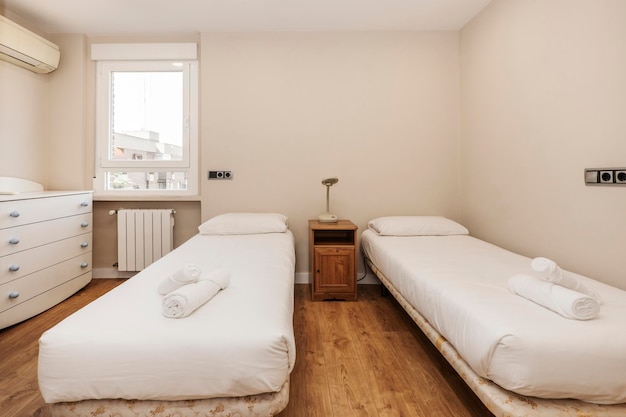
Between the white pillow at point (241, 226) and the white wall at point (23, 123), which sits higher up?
the white wall at point (23, 123)

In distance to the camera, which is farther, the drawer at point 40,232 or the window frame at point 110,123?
the window frame at point 110,123

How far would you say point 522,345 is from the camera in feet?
3.67

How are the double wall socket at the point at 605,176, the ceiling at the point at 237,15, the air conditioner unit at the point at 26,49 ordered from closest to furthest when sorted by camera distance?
the double wall socket at the point at 605,176, the air conditioner unit at the point at 26,49, the ceiling at the point at 237,15

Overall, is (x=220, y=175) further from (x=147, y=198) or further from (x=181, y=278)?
(x=181, y=278)

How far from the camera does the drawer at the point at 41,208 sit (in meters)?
2.31

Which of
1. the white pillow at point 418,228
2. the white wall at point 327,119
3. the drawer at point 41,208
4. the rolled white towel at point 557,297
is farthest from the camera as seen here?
the white wall at point 327,119

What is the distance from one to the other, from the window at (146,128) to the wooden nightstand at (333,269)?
1.47m

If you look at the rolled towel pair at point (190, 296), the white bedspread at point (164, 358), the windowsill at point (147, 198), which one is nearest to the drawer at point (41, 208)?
the windowsill at point (147, 198)

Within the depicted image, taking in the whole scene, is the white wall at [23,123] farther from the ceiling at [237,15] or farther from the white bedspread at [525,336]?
the white bedspread at [525,336]

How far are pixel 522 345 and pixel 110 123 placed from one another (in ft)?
12.3

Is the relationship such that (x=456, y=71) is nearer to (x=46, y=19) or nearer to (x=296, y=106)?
(x=296, y=106)

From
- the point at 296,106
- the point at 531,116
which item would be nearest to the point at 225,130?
the point at 296,106

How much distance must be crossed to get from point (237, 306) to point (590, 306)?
1262 mm

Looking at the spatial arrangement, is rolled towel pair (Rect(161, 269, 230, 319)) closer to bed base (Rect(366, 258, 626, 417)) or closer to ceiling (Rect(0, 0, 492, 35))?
bed base (Rect(366, 258, 626, 417))
